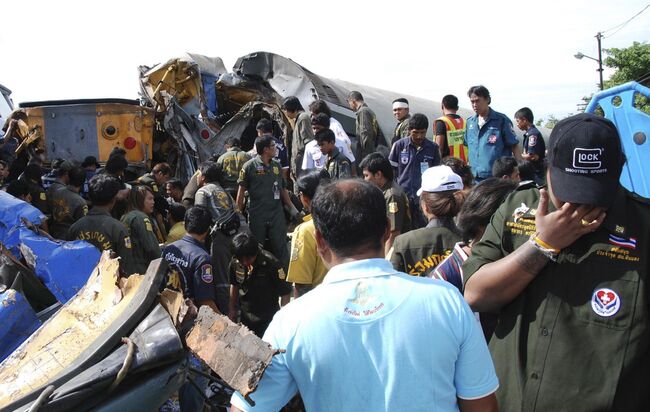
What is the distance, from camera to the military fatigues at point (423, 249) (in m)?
3.50

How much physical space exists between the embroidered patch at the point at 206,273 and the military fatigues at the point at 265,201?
2.59m

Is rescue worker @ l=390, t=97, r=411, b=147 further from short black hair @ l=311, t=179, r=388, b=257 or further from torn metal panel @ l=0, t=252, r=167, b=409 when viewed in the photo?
short black hair @ l=311, t=179, r=388, b=257

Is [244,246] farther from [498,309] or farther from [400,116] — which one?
[400,116]

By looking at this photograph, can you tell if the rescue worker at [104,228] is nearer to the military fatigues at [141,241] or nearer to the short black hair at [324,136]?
the military fatigues at [141,241]

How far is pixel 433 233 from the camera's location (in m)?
3.55

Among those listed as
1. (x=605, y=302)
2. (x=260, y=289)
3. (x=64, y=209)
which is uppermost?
(x=605, y=302)

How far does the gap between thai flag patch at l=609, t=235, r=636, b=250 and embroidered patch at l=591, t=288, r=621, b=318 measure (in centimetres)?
14

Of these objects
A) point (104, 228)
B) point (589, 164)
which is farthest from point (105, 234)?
point (589, 164)

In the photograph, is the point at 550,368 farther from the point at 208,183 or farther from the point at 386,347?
the point at 208,183

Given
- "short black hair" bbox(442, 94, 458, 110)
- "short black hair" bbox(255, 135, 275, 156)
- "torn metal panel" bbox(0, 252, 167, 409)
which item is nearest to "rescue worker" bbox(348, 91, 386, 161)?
"short black hair" bbox(442, 94, 458, 110)

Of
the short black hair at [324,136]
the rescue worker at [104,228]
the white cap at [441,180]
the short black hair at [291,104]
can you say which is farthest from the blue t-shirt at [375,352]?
the short black hair at [291,104]

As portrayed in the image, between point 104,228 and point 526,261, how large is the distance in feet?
13.0

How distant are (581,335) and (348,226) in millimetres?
760

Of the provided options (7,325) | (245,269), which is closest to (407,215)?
(245,269)
